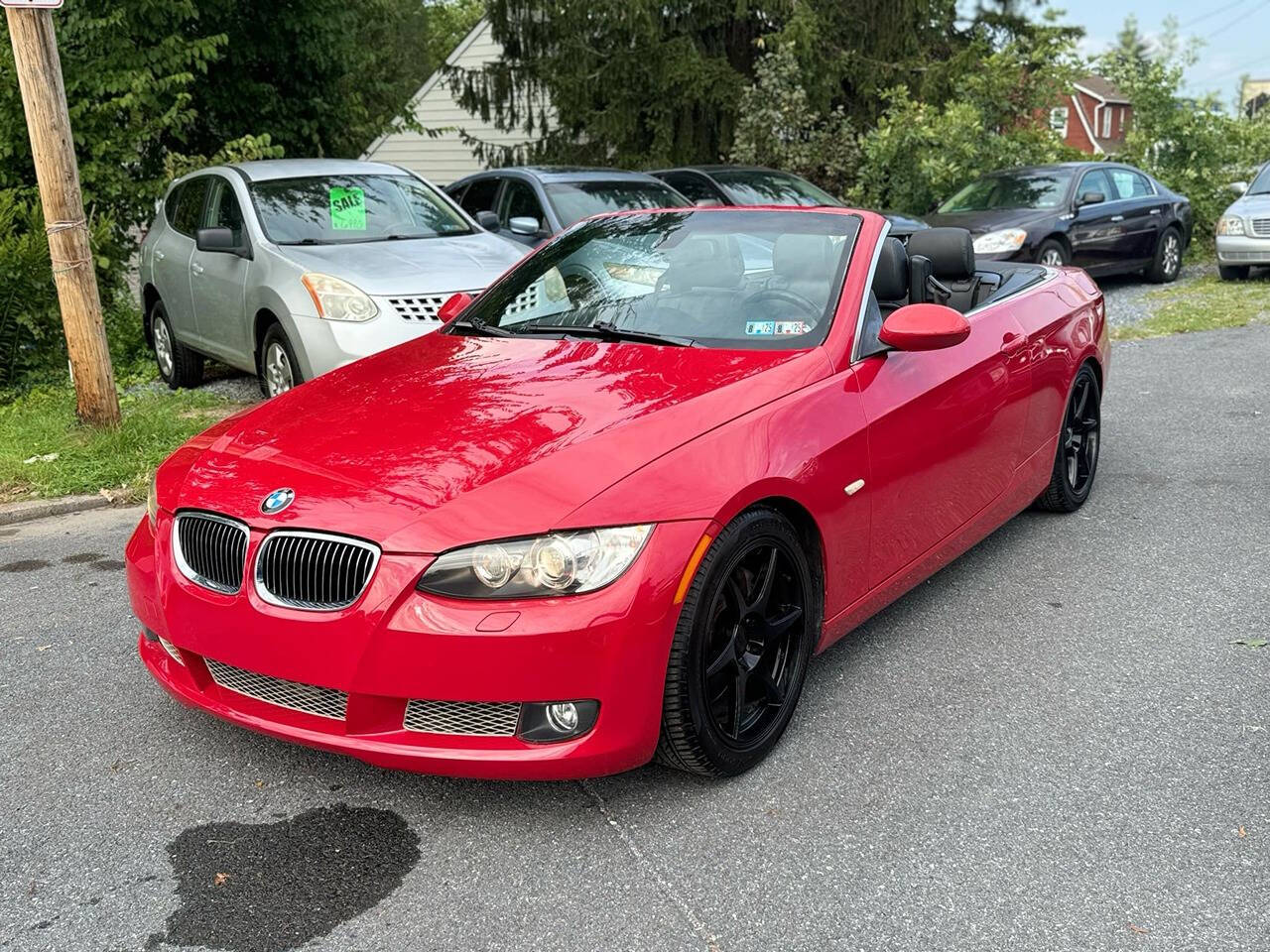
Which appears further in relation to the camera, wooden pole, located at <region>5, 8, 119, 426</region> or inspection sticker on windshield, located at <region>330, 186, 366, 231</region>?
inspection sticker on windshield, located at <region>330, 186, 366, 231</region>

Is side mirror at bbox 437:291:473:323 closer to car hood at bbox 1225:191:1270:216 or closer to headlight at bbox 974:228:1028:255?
headlight at bbox 974:228:1028:255

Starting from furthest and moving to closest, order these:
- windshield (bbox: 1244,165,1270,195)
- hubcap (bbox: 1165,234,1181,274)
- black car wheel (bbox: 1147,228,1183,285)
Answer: windshield (bbox: 1244,165,1270,195) → hubcap (bbox: 1165,234,1181,274) → black car wheel (bbox: 1147,228,1183,285)

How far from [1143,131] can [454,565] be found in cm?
1774

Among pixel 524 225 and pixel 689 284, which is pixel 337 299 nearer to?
pixel 524 225

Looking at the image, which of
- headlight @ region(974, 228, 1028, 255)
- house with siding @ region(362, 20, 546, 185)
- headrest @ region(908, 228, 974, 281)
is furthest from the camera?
house with siding @ region(362, 20, 546, 185)

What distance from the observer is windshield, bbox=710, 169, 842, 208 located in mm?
13344

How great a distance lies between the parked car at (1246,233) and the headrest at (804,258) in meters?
12.3

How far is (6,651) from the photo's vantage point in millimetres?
4340

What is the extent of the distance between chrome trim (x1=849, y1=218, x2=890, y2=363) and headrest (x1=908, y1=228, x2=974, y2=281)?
0.61m

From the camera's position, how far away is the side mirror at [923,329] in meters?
3.80

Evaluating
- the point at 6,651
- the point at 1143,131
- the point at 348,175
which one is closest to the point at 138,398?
the point at 348,175

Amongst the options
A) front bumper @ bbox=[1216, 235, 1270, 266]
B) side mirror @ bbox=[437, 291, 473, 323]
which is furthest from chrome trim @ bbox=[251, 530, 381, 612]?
front bumper @ bbox=[1216, 235, 1270, 266]

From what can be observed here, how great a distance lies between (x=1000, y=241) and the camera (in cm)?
1302

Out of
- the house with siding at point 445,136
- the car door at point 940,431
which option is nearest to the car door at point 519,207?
the car door at point 940,431
